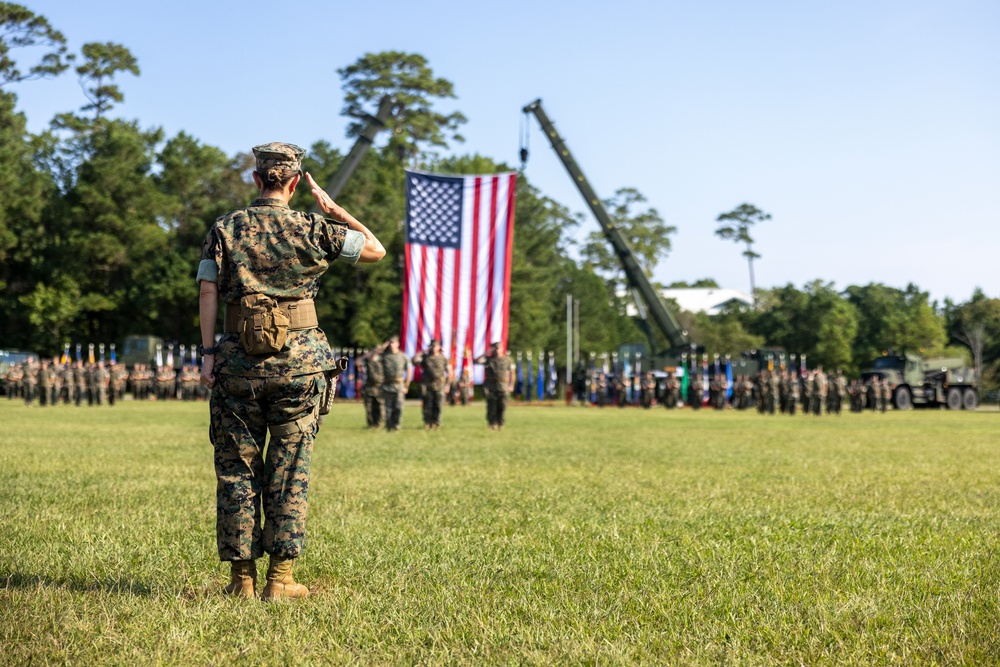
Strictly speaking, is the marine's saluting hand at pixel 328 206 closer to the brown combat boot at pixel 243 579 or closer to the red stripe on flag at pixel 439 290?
the brown combat boot at pixel 243 579

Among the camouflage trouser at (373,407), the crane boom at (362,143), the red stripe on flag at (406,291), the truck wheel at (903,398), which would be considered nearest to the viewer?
the camouflage trouser at (373,407)

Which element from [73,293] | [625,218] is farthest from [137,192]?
[625,218]

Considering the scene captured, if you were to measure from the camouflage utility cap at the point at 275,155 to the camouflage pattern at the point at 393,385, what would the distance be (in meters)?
15.7

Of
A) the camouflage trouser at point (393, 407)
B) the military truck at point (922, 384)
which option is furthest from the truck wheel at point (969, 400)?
the camouflage trouser at point (393, 407)

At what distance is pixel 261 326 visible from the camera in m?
4.63

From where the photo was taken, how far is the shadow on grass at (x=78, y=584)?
4.97 metres

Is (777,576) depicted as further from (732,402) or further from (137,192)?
(137,192)

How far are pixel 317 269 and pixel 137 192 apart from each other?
203 feet

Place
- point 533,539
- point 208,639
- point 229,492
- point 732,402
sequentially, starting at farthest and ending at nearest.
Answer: point 732,402 → point 533,539 → point 229,492 → point 208,639

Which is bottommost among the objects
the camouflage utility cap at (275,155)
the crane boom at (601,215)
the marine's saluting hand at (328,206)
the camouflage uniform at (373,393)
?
the camouflage uniform at (373,393)

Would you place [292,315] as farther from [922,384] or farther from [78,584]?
[922,384]

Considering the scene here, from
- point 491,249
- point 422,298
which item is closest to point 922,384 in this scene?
point 491,249

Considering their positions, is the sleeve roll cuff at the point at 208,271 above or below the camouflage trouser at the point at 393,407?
above

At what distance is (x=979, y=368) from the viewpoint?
7556cm
